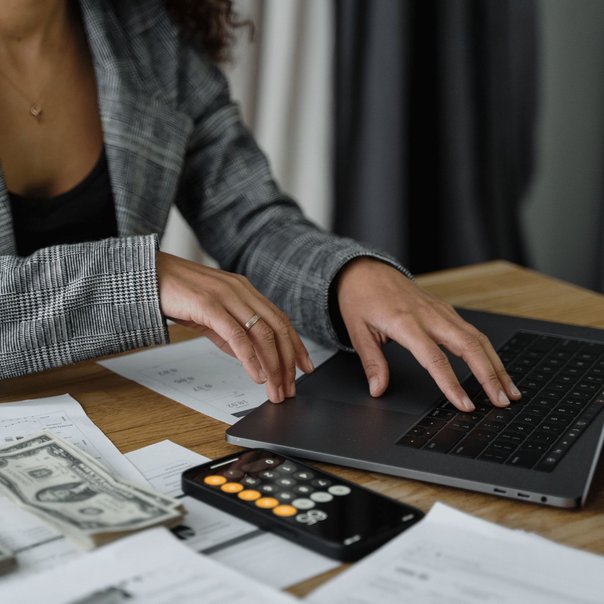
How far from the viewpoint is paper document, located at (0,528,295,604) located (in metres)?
0.53

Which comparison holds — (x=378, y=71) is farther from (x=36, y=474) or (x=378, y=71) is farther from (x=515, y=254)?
(x=36, y=474)

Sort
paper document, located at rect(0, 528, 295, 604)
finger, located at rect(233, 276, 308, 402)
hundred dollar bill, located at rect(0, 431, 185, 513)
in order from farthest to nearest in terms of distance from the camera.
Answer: finger, located at rect(233, 276, 308, 402) < hundred dollar bill, located at rect(0, 431, 185, 513) < paper document, located at rect(0, 528, 295, 604)

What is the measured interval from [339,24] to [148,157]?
1157 millimetres

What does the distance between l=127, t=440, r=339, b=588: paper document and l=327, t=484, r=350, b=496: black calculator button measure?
0.19ft

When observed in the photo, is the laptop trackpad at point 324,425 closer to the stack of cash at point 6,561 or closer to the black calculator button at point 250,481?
the black calculator button at point 250,481

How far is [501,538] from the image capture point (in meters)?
0.60

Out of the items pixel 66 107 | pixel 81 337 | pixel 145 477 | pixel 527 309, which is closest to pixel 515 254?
pixel 527 309

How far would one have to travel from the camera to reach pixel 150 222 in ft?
4.06

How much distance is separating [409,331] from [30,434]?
36cm

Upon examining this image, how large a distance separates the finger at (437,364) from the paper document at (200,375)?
0.15 m

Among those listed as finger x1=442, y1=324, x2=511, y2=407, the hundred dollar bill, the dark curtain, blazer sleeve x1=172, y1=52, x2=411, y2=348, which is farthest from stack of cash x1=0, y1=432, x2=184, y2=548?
the dark curtain

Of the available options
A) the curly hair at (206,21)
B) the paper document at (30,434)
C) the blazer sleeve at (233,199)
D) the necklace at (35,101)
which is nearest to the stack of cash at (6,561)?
the paper document at (30,434)

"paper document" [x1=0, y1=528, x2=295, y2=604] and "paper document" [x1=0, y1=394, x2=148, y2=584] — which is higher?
"paper document" [x1=0, y1=528, x2=295, y2=604]

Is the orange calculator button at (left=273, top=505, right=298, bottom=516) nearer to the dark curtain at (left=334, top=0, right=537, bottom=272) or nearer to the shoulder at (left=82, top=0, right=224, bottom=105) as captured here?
the shoulder at (left=82, top=0, right=224, bottom=105)
